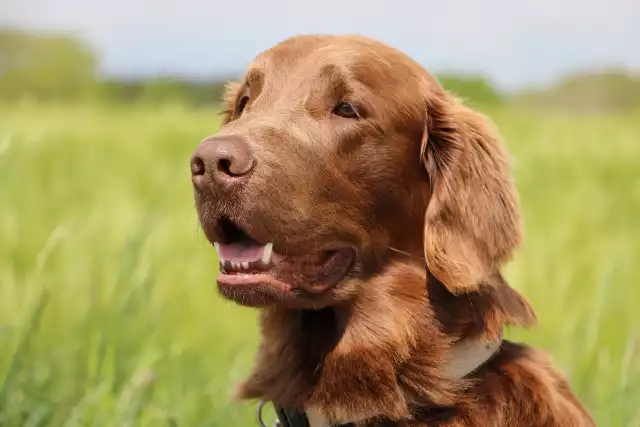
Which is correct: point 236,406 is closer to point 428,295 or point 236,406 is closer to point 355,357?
point 355,357

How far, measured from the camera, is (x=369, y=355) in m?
2.55

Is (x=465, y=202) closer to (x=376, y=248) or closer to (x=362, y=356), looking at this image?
(x=376, y=248)

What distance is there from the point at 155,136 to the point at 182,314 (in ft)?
25.5

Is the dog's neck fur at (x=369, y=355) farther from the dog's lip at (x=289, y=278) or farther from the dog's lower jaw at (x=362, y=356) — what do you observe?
the dog's lip at (x=289, y=278)

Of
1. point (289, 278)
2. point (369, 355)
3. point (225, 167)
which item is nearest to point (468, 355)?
point (369, 355)

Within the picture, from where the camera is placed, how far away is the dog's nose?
2.12 metres

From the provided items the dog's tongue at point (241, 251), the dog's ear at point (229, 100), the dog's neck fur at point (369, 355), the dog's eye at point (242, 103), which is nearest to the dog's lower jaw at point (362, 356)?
the dog's neck fur at point (369, 355)

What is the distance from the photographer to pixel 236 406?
3332mm

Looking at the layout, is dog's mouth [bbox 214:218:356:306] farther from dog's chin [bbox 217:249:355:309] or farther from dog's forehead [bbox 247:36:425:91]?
dog's forehead [bbox 247:36:425:91]

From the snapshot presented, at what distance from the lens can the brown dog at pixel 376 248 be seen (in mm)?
2348

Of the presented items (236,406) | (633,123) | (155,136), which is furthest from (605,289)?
(633,123)

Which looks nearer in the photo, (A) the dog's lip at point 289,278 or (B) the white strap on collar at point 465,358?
(A) the dog's lip at point 289,278

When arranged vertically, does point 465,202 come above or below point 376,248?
above

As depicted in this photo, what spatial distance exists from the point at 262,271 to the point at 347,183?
42 centimetres
